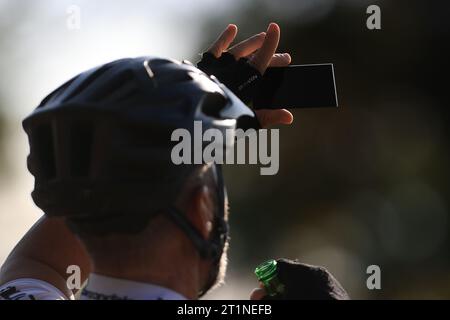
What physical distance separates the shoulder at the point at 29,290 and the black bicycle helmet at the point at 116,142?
0.49 m

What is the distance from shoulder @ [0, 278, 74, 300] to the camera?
13.3 feet

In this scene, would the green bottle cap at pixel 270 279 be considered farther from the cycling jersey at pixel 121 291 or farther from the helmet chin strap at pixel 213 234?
the cycling jersey at pixel 121 291

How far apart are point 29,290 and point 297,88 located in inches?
64.2

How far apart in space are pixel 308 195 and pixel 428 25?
5.64 metres

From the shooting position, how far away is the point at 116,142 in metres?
3.49

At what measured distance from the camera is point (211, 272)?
3668 millimetres

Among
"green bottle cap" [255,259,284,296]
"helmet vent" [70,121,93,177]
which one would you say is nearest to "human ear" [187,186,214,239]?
"helmet vent" [70,121,93,177]

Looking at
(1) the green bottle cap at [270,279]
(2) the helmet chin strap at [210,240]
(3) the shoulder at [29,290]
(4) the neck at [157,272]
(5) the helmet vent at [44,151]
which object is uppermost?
(5) the helmet vent at [44,151]

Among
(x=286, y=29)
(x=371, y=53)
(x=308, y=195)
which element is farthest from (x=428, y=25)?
(x=308, y=195)

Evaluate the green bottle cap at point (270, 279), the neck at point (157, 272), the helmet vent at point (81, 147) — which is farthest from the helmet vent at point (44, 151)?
the green bottle cap at point (270, 279)

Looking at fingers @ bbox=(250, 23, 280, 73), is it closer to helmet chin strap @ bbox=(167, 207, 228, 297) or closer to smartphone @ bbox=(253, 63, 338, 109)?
smartphone @ bbox=(253, 63, 338, 109)

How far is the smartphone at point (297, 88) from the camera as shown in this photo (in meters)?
4.65

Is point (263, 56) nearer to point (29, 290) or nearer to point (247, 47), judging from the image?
point (247, 47)
